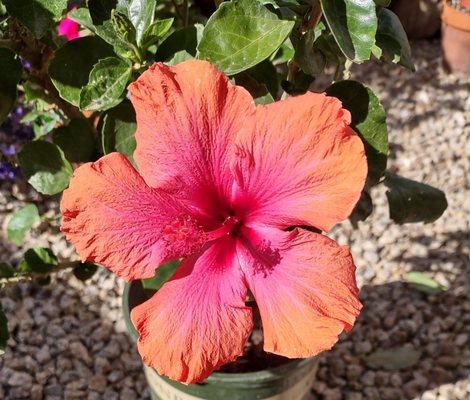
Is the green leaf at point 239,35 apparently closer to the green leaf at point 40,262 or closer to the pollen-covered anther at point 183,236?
the pollen-covered anther at point 183,236

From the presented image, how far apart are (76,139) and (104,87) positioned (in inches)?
13.0

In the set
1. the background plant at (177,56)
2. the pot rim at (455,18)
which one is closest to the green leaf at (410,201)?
the background plant at (177,56)

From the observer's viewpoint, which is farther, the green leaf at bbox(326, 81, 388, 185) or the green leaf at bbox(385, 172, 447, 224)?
the green leaf at bbox(385, 172, 447, 224)

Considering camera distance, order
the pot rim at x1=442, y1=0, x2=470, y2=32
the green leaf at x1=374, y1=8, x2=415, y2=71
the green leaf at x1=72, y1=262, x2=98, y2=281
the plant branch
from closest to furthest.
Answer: the green leaf at x1=374, y1=8, x2=415, y2=71, the plant branch, the green leaf at x1=72, y1=262, x2=98, y2=281, the pot rim at x1=442, y1=0, x2=470, y2=32

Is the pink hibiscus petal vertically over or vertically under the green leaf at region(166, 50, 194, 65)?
under

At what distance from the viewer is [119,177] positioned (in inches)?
40.4

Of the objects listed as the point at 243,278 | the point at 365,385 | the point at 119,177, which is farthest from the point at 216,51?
the point at 365,385

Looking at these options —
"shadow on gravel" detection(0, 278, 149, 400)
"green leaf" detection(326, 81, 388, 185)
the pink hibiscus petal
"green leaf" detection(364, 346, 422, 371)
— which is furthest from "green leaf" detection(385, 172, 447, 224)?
"shadow on gravel" detection(0, 278, 149, 400)

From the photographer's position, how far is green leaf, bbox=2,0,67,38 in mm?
1028

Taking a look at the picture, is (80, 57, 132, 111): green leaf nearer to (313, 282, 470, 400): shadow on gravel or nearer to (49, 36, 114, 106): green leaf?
(49, 36, 114, 106): green leaf

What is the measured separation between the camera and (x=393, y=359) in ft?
7.14

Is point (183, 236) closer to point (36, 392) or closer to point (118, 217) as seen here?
point (118, 217)

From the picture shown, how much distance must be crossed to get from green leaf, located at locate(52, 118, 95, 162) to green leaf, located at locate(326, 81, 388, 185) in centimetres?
53

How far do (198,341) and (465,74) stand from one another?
2746 mm
